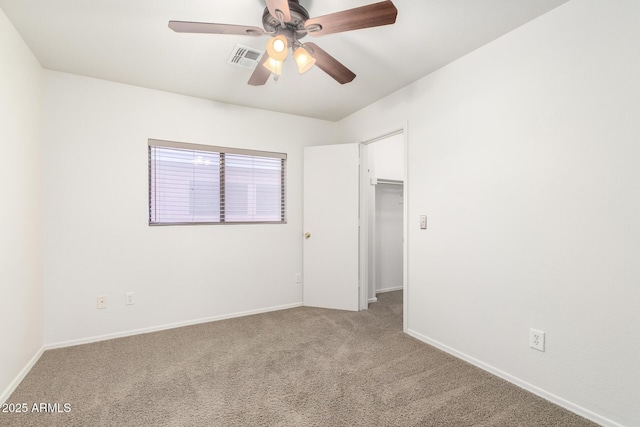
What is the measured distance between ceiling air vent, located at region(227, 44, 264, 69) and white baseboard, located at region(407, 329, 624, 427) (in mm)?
2848

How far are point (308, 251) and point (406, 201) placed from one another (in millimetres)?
1441

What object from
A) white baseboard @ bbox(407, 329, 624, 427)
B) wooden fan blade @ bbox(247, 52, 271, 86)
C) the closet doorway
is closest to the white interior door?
the closet doorway

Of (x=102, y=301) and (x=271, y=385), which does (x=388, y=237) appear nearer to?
(x=271, y=385)

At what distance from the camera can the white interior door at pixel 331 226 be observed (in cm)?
354

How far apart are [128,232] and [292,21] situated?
8.03ft

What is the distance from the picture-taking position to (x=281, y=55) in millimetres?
1662

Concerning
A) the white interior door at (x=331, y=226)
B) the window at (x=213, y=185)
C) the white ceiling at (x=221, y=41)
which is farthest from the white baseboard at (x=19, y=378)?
the white interior door at (x=331, y=226)

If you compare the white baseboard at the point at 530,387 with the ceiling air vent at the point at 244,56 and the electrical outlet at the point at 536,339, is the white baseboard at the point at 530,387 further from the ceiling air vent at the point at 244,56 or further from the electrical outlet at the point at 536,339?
the ceiling air vent at the point at 244,56

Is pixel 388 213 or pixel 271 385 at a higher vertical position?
pixel 388 213

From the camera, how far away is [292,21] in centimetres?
165

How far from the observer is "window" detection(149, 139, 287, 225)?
3037 millimetres

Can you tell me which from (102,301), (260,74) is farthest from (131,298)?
(260,74)

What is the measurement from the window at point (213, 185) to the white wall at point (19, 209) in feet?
2.88

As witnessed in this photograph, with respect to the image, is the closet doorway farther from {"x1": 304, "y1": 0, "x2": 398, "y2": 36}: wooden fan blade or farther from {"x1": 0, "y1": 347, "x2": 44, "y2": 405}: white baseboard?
{"x1": 0, "y1": 347, "x2": 44, "y2": 405}: white baseboard
